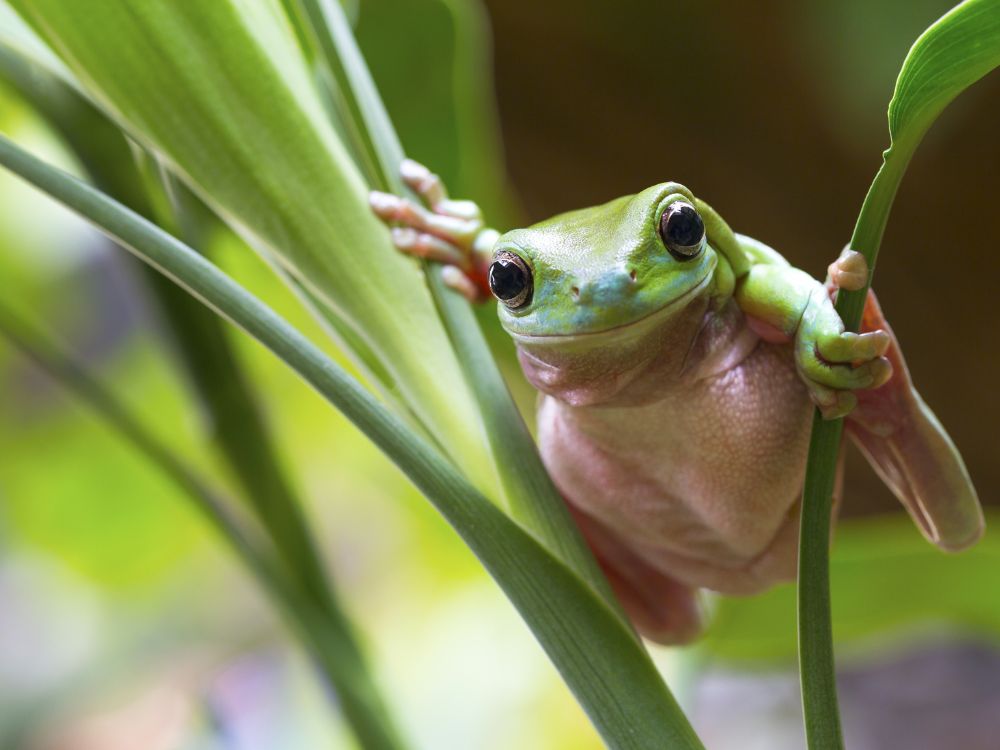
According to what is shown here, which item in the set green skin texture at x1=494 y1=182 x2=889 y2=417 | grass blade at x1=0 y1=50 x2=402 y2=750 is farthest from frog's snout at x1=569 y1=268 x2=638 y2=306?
grass blade at x1=0 y1=50 x2=402 y2=750

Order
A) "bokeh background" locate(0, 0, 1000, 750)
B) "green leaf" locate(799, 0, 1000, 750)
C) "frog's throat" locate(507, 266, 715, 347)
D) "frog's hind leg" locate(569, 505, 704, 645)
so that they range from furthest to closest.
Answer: "bokeh background" locate(0, 0, 1000, 750) < "frog's hind leg" locate(569, 505, 704, 645) < "frog's throat" locate(507, 266, 715, 347) < "green leaf" locate(799, 0, 1000, 750)

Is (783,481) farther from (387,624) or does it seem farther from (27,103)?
(387,624)

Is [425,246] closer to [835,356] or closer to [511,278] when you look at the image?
[511,278]

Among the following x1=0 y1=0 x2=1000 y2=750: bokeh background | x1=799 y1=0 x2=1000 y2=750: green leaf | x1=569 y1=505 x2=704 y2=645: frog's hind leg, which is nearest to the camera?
x1=799 y1=0 x2=1000 y2=750: green leaf

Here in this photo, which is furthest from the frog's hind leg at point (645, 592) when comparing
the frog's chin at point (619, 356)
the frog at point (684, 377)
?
the frog's chin at point (619, 356)

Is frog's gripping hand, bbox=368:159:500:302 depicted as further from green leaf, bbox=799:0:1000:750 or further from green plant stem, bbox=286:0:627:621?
green leaf, bbox=799:0:1000:750

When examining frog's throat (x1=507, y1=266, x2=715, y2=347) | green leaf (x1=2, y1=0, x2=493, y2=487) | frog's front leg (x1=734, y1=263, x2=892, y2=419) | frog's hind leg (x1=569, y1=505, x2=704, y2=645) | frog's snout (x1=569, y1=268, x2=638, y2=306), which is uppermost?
green leaf (x1=2, y1=0, x2=493, y2=487)

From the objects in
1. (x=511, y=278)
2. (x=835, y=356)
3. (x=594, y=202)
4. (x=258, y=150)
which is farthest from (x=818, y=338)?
(x=594, y=202)
